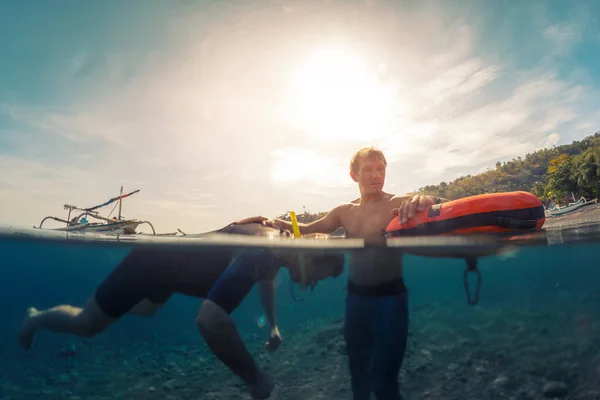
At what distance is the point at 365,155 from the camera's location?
4867 mm

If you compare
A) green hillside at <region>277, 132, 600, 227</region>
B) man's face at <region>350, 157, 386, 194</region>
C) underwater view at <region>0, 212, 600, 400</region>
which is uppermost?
green hillside at <region>277, 132, 600, 227</region>

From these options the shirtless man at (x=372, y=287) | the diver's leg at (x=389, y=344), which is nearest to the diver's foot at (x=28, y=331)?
the shirtless man at (x=372, y=287)

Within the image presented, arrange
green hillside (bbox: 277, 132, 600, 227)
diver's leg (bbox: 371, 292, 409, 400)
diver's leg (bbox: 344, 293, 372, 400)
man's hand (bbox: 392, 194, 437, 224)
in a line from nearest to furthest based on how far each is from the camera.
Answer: diver's leg (bbox: 371, 292, 409, 400) → diver's leg (bbox: 344, 293, 372, 400) → man's hand (bbox: 392, 194, 437, 224) → green hillside (bbox: 277, 132, 600, 227)

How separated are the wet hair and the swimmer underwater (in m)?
1.68

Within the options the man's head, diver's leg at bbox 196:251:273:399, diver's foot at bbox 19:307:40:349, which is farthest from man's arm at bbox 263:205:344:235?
diver's foot at bbox 19:307:40:349

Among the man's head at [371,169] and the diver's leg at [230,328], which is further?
the man's head at [371,169]

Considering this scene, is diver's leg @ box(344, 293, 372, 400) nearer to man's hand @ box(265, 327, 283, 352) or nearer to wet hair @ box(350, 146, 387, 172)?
man's hand @ box(265, 327, 283, 352)

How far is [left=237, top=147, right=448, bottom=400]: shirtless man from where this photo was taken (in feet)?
13.0

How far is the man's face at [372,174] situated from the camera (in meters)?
4.79

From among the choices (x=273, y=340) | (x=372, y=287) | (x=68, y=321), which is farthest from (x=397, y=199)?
(x=68, y=321)

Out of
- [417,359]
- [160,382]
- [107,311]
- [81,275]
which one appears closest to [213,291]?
[107,311]

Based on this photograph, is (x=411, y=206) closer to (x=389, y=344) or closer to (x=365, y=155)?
(x=365, y=155)

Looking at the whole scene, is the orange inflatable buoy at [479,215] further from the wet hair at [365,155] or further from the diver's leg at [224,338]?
the diver's leg at [224,338]

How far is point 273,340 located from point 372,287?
7.94 ft
